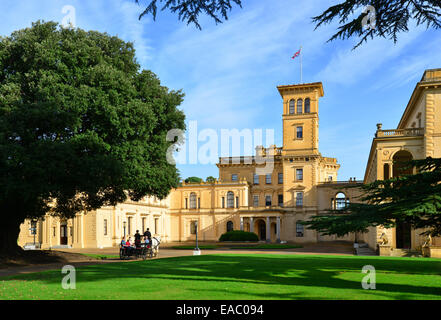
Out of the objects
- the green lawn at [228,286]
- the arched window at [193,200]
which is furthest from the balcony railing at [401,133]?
the arched window at [193,200]

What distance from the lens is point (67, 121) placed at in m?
20.4

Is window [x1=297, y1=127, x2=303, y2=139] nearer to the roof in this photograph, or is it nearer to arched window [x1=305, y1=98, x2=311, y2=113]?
arched window [x1=305, y1=98, x2=311, y2=113]

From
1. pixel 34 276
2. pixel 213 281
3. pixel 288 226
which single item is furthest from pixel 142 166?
pixel 288 226

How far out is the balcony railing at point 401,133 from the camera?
35019 millimetres

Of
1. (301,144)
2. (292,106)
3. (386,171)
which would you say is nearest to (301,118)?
(292,106)

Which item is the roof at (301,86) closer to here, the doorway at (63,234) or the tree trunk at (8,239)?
the doorway at (63,234)

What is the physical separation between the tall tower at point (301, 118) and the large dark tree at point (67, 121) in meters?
40.0

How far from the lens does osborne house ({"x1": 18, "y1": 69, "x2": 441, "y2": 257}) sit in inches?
→ 1875

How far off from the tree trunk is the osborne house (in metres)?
22.6

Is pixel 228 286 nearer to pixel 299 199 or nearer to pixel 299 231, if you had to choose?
pixel 299 199

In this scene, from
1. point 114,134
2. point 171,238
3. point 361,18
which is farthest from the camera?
point 171,238

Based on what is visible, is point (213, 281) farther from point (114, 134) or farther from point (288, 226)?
point (288, 226)
